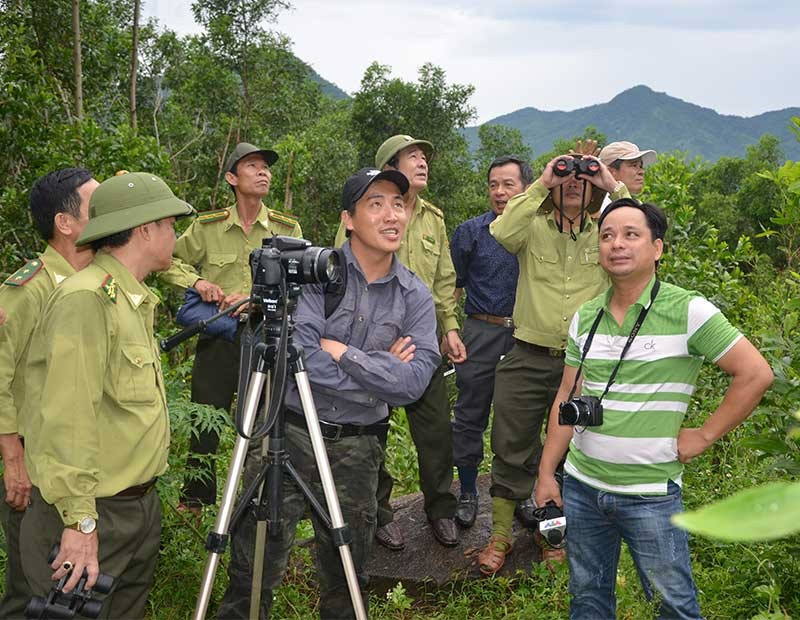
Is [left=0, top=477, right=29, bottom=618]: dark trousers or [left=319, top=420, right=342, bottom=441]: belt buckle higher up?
[left=319, top=420, right=342, bottom=441]: belt buckle

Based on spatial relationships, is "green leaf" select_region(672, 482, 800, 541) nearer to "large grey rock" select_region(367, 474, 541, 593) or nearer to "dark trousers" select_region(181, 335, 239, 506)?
"large grey rock" select_region(367, 474, 541, 593)

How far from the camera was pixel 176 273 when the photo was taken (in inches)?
178

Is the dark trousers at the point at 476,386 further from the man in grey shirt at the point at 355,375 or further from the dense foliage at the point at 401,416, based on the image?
the man in grey shirt at the point at 355,375

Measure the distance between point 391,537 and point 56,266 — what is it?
2.51 meters

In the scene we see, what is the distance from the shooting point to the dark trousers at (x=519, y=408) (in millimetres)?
4113

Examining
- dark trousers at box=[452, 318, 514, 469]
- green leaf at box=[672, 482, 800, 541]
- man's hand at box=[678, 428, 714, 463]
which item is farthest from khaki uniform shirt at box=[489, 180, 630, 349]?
green leaf at box=[672, 482, 800, 541]

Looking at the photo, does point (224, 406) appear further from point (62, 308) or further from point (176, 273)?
point (62, 308)

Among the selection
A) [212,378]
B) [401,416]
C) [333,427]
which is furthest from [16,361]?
[401,416]

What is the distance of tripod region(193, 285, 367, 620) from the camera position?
274 centimetres

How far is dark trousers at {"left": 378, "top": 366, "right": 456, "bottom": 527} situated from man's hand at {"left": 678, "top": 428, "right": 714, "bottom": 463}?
1.86m

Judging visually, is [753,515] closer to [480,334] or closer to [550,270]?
[550,270]

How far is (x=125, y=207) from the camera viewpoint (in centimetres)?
259

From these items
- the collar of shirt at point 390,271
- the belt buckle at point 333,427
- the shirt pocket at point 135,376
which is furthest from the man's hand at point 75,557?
the collar of shirt at point 390,271

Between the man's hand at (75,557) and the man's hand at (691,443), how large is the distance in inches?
78.5
